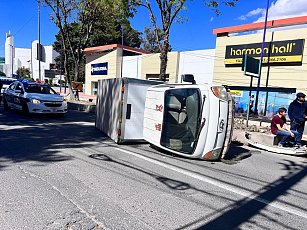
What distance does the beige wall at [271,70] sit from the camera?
17328 millimetres

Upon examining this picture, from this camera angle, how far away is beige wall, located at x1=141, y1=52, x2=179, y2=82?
980 inches

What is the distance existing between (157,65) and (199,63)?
5.62 meters

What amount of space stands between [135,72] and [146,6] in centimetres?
1589

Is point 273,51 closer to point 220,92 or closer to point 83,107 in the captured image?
point 83,107

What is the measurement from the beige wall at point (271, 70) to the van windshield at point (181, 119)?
14759 millimetres

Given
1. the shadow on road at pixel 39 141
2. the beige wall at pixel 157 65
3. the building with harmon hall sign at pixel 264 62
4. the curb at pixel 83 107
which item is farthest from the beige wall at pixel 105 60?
the shadow on road at pixel 39 141

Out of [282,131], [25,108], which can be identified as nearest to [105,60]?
[25,108]

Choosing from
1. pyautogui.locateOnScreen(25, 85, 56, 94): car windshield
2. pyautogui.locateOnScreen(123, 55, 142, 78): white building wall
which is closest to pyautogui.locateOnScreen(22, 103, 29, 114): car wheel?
pyautogui.locateOnScreen(25, 85, 56, 94): car windshield

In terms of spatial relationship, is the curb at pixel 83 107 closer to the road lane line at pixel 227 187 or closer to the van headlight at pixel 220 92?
the road lane line at pixel 227 187

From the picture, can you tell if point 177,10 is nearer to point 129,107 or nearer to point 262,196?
point 129,107

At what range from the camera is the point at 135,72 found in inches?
1164

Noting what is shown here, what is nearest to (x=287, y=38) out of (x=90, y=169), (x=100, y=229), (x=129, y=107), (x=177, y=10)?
(x=177, y=10)

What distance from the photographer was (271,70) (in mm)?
18891

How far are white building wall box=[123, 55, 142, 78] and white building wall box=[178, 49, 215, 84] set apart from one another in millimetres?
6377
